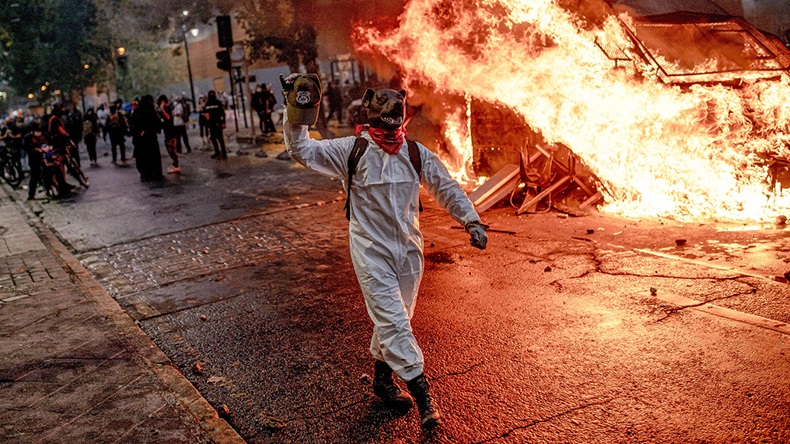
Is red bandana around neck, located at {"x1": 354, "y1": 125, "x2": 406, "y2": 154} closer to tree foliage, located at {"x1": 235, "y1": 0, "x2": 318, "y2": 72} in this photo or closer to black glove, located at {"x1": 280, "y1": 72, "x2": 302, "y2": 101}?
black glove, located at {"x1": 280, "y1": 72, "x2": 302, "y2": 101}

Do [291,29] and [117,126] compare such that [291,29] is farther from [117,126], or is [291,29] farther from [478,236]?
[478,236]

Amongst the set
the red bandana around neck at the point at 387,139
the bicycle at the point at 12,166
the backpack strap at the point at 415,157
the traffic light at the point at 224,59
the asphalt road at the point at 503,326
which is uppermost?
the traffic light at the point at 224,59

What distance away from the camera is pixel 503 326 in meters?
5.39

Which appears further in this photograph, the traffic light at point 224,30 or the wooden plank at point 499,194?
the traffic light at point 224,30

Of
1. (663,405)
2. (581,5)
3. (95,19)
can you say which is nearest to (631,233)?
(581,5)

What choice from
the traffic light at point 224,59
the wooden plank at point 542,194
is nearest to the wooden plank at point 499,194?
the wooden plank at point 542,194

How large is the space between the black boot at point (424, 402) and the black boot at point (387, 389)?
281 mm

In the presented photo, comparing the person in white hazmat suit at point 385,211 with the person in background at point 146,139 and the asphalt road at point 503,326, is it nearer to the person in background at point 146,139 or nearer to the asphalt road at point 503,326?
the asphalt road at point 503,326

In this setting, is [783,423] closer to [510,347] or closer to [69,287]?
[510,347]

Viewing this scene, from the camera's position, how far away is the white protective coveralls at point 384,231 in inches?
153

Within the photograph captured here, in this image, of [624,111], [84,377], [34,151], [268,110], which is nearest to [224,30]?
[268,110]

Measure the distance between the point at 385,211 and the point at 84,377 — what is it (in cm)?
270

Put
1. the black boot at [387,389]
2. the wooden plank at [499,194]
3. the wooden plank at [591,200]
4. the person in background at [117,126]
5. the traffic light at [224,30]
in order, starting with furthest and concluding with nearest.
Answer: the traffic light at [224,30] < the person in background at [117,126] < the wooden plank at [499,194] < the wooden plank at [591,200] < the black boot at [387,389]

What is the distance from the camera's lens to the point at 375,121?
3.98m
